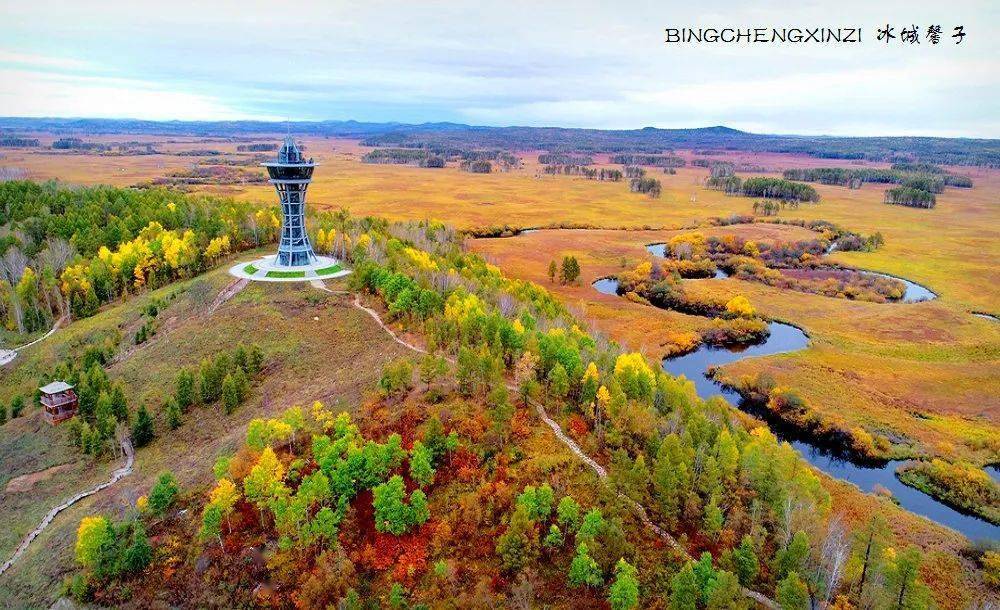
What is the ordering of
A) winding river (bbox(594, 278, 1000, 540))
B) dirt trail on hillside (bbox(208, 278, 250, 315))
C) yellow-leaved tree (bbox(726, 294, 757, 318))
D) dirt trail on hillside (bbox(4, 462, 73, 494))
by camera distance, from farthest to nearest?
1. yellow-leaved tree (bbox(726, 294, 757, 318))
2. dirt trail on hillside (bbox(208, 278, 250, 315))
3. winding river (bbox(594, 278, 1000, 540))
4. dirt trail on hillside (bbox(4, 462, 73, 494))

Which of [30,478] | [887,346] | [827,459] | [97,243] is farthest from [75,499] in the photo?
[887,346]

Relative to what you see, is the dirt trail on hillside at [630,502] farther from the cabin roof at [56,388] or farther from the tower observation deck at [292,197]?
the cabin roof at [56,388]

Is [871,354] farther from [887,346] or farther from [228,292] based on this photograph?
[228,292]

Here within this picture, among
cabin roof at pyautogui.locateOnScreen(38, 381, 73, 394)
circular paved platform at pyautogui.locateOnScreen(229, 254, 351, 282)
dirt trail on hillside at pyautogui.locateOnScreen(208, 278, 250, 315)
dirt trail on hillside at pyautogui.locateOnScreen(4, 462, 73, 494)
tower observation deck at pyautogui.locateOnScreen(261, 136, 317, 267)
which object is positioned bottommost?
dirt trail on hillside at pyautogui.locateOnScreen(4, 462, 73, 494)

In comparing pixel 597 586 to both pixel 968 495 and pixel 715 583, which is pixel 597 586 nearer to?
pixel 715 583

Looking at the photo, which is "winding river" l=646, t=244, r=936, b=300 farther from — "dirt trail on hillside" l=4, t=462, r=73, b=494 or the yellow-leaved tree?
"dirt trail on hillside" l=4, t=462, r=73, b=494

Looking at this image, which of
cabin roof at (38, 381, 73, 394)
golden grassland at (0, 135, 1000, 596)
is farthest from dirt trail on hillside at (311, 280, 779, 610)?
cabin roof at (38, 381, 73, 394)
